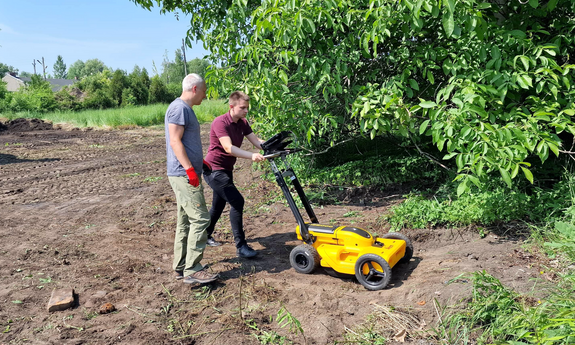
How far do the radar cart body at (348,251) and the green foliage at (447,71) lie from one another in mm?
882

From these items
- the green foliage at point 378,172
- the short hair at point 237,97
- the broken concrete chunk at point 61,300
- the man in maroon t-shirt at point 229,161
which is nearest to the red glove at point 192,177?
the man in maroon t-shirt at point 229,161

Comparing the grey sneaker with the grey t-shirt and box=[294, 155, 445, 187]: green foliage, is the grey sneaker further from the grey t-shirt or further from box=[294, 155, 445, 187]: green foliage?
box=[294, 155, 445, 187]: green foliage

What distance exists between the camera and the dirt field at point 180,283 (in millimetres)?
3311

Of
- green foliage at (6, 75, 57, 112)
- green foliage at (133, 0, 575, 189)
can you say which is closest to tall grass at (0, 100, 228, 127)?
green foliage at (6, 75, 57, 112)

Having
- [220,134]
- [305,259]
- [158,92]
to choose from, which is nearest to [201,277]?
[305,259]

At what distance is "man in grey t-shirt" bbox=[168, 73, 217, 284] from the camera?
384 centimetres

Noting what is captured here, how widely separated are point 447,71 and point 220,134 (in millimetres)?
2520

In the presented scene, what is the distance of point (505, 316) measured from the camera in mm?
2855

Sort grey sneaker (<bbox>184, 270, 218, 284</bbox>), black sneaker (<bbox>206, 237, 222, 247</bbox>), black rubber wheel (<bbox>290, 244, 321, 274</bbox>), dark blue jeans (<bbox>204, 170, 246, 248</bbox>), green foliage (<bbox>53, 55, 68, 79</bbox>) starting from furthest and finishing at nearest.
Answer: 1. green foliage (<bbox>53, 55, 68, 79</bbox>)
2. black sneaker (<bbox>206, 237, 222, 247</bbox>)
3. dark blue jeans (<bbox>204, 170, 246, 248</bbox>)
4. black rubber wheel (<bbox>290, 244, 321, 274</bbox>)
5. grey sneaker (<bbox>184, 270, 218, 284</bbox>)

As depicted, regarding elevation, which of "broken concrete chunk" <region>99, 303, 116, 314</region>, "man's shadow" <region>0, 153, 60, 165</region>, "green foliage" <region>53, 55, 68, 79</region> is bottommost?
"broken concrete chunk" <region>99, 303, 116, 314</region>

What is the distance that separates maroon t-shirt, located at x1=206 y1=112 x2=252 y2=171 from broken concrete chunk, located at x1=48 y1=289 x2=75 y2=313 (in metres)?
1.89

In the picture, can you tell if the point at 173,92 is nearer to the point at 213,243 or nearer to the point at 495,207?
the point at 213,243

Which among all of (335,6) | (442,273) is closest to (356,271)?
(442,273)

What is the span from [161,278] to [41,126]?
23.0 metres
